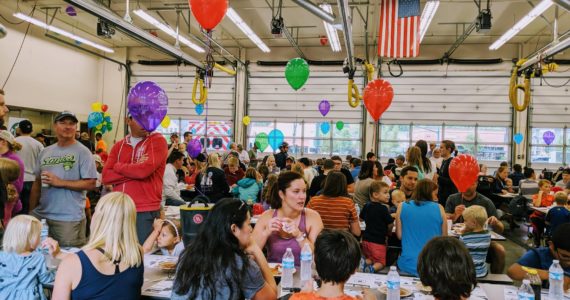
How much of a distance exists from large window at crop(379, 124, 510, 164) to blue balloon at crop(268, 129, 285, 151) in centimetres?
380

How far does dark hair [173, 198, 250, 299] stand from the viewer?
205cm

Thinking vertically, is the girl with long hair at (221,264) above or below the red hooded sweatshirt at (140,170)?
below

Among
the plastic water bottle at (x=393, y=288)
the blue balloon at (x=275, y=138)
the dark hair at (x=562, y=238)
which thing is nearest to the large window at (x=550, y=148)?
the blue balloon at (x=275, y=138)

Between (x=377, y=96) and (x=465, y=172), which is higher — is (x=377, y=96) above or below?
above

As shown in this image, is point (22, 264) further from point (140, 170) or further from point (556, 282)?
point (556, 282)

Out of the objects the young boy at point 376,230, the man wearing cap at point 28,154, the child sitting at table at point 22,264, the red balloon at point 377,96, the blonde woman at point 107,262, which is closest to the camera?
the blonde woman at point 107,262

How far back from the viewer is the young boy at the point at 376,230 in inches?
176

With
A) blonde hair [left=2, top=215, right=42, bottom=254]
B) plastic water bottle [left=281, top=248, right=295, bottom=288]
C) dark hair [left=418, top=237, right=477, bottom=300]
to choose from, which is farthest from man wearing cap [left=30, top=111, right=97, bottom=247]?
dark hair [left=418, top=237, right=477, bottom=300]

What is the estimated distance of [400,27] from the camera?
22.1 feet

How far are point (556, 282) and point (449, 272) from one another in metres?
1.19

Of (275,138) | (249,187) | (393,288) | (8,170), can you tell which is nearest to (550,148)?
(275,138)

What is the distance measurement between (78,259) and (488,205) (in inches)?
178

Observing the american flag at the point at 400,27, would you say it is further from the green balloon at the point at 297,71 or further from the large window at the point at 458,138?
the large window at the point at 458,138

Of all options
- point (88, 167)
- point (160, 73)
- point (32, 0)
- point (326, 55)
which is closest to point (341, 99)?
point (326, 55)
